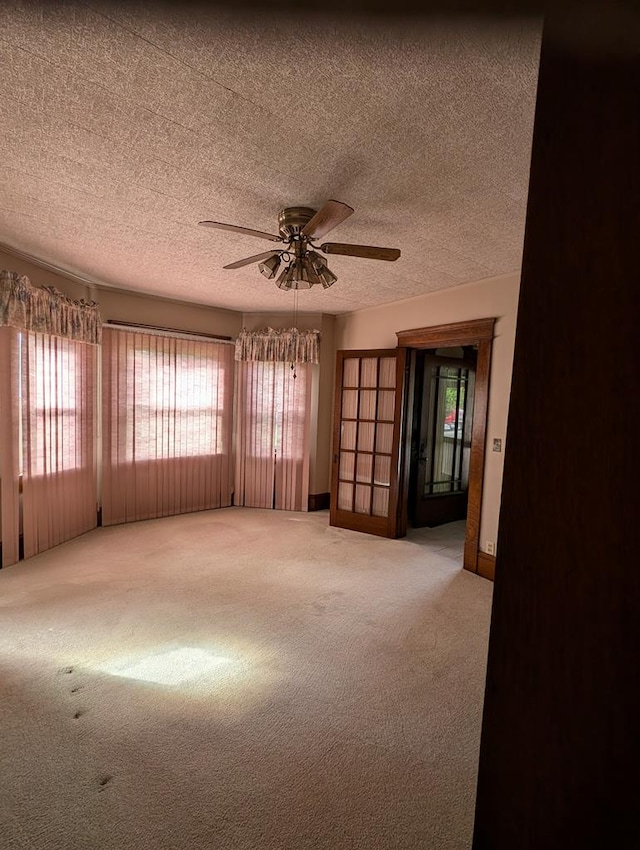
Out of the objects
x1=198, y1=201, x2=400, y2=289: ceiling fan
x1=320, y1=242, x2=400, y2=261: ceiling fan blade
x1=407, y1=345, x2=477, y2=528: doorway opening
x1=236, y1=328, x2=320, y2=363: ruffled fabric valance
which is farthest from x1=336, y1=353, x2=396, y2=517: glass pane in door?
x1=320, y1=242, x2=400, y2=261: ceiling fan blade

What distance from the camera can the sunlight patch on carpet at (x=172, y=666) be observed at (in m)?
2.17

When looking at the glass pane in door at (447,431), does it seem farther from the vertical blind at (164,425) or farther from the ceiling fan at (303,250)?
the ceiling fan at (303,250)

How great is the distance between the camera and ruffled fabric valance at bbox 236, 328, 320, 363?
17.1ft

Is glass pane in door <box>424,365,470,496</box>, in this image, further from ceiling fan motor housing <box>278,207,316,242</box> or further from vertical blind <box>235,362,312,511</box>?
ceiling fan motor housing <box>278,207,316,242</box>

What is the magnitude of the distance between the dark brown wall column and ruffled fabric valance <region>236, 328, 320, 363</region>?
4663 mm

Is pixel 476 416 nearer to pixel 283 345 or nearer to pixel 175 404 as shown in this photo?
pixel 283 345

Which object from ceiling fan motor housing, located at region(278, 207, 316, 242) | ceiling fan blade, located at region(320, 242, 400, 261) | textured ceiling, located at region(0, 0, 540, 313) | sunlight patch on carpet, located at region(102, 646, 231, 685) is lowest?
sunlight patch on carpet, located at region(102, 646, 231, 685)

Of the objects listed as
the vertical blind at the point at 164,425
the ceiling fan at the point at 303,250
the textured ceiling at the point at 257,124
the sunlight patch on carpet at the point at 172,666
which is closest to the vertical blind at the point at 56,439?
the vertical blind at the point at 164,425

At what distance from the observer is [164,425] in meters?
4.84

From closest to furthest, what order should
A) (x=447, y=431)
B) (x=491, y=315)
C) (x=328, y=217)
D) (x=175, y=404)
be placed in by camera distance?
(x=328, y=217)
(x=491, y=315)
(x=175, y=404)
(x=447, y=431)

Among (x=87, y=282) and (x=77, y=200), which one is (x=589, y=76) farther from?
(x=87, y=282)

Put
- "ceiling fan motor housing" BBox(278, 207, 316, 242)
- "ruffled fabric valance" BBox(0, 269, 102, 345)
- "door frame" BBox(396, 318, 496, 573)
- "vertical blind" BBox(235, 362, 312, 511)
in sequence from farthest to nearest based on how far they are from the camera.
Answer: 1. "vertical blind" BBox(235, 362, 312, 511)
2. "door frame" BBox(396, 318, 496, 573)
3. "ruffled fabric valance" BBox(0, 269, 102, 345)
4. "ceiling fan motor housing" BBox(278, 207, 316, 242)

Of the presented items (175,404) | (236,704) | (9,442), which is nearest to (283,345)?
(175,404)

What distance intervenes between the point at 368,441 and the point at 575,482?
13.8ft
